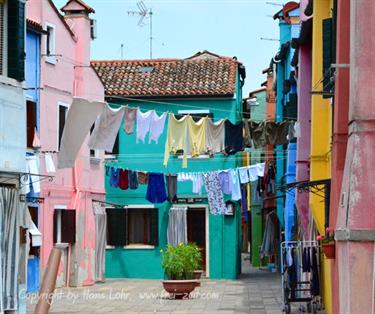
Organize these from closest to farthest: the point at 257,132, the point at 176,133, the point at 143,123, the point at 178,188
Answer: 1. the point at 143,123
2. the point at 176,133
3. the point at 257,132
4. the point at 178,188

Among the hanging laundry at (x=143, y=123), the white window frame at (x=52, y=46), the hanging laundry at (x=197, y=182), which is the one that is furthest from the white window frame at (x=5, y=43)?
the hanging laundry at (x=197, y=182)

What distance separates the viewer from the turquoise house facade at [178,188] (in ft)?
106

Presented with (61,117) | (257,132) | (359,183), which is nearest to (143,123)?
(257,132)

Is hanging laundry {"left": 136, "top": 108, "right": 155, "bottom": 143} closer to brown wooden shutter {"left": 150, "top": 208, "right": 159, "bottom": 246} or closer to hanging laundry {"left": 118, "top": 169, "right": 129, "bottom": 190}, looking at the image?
hanging laundry {"left": 118, "top": 169, "right": 129, "bottom": 190}

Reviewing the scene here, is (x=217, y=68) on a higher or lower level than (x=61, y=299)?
higher

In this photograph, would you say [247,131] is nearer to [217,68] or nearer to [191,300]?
[191,300]

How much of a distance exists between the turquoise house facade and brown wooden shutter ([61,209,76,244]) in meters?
4.88

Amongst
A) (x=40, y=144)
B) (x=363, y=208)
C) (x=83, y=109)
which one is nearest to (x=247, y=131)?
(x=40, y=144)

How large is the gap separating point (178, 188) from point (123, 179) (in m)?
2.39

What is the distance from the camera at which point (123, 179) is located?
31344mm

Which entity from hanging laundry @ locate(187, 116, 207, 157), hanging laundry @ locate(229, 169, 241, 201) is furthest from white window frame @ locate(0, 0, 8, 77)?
hanging laundry @ locate(229, 169, 241, 201)

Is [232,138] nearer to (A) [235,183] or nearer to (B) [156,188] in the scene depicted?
(A) [235,183]

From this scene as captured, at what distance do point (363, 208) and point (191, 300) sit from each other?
1259 cm

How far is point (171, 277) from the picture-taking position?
2392 centimetres
